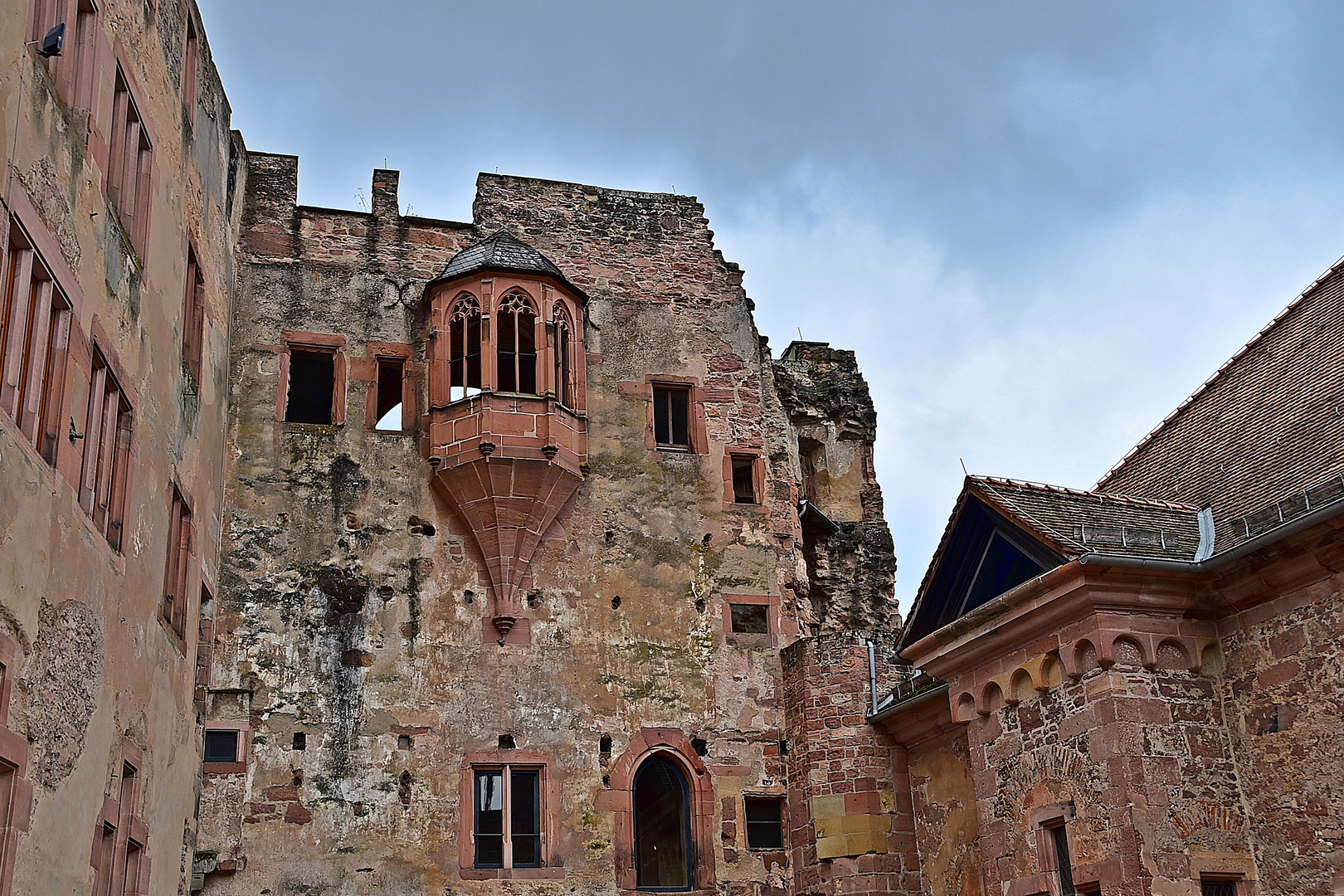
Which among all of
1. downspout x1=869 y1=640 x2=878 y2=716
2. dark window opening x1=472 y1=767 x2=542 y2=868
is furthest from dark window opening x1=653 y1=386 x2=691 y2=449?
dark window opening x1=472 y1=767 x2=542 y2=868

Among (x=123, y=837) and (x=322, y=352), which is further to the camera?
(x=322, y=352)

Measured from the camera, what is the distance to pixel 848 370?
23.5 metres

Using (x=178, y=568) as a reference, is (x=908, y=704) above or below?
below

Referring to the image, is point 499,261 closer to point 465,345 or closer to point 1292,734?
point 465,345

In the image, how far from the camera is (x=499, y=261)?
19.8 m

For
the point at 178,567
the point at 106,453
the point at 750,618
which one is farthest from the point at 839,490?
the point at 106,453

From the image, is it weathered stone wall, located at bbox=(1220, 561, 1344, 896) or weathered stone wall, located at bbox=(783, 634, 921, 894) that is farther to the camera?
weathered stone wall, located at bbox=(783, 634, 921, 894)

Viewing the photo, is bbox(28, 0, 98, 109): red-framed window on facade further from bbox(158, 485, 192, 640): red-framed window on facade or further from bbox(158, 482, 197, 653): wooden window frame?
bbox(158, 485, 192, 640): red-framed window on facade

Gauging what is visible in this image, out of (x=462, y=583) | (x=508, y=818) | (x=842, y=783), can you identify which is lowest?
(x=508, y=818)

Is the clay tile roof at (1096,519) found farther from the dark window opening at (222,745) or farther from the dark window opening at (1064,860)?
the dark window opening at (222,745)

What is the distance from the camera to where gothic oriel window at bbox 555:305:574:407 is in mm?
19823

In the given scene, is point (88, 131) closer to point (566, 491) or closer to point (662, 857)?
point (566, 491)

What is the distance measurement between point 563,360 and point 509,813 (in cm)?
625

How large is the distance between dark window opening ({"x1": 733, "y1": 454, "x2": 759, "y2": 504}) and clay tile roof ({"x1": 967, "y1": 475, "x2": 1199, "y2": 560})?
6.41m
